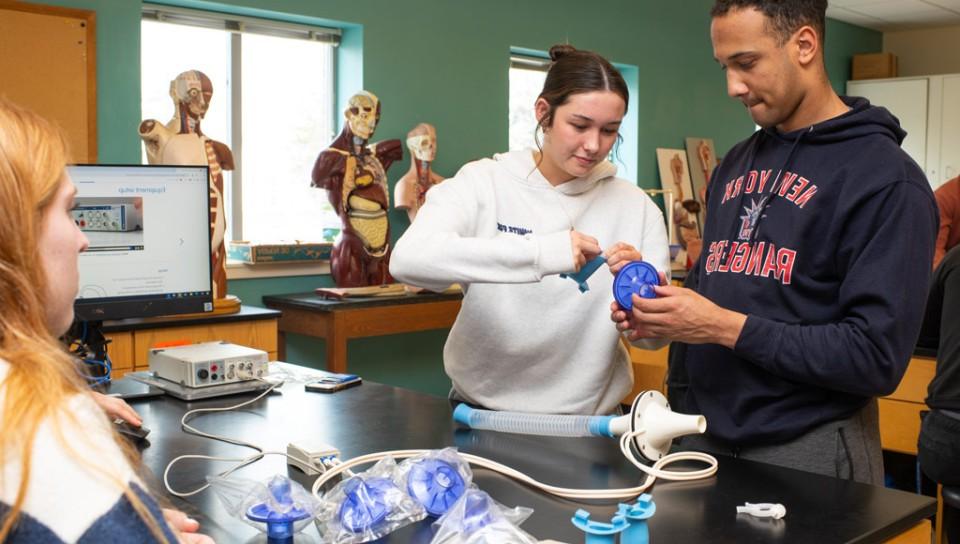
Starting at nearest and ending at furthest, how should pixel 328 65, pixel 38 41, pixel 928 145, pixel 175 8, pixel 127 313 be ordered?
1. pixel 127 313
2. pixel 38 41
3. pixel 175 8
4. pixel 328 65
5. pixel 928 145

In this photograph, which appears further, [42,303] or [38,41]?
[38,41]

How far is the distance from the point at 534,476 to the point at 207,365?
2.88 ft

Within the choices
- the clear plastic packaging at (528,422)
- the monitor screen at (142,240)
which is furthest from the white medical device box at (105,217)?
the clear plastic packaging at (528,422)

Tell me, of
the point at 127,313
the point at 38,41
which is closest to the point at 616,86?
the point at 127,313

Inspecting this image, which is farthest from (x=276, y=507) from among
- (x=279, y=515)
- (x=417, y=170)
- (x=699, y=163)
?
(x=699, y=163)

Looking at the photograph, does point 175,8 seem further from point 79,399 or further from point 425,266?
point 79,399

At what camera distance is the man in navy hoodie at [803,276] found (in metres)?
1.43

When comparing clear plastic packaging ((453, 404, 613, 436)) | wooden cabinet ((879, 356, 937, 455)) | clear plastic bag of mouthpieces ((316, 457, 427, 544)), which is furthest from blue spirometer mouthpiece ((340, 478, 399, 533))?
wooden cabinet ((879, 356, 937, 455))

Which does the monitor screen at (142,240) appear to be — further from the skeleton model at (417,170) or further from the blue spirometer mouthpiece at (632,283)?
the skeleton model at (417,170)

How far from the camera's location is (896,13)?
758 centimetres

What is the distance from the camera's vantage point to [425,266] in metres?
1.67

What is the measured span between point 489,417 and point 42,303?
0.98 meters

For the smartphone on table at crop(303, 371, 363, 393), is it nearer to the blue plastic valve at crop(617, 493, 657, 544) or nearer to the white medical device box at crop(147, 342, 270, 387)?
the white medical device box at crop(147, 342, 270, 387)

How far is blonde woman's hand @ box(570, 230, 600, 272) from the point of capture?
5.23 ft
